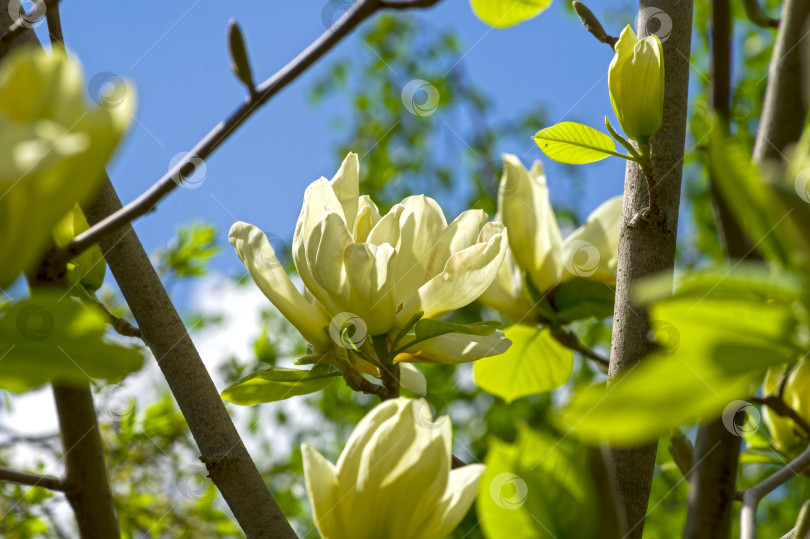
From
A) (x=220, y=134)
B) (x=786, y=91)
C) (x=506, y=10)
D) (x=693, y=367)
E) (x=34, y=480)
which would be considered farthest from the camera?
(x=786, y=91)

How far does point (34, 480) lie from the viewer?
20.2 inches

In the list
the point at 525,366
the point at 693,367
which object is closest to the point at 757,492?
the point at 525,366

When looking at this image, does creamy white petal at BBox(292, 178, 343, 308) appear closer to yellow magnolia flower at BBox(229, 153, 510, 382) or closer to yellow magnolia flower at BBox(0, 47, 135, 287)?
yellow magnolia flower at BBox(229, 153, 510, 382)

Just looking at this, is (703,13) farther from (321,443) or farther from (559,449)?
(321,443)

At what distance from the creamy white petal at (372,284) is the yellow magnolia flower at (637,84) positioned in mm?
192

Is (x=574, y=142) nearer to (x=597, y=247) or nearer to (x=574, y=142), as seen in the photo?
(x=574, y=142)

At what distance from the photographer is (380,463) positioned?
1.33 ft

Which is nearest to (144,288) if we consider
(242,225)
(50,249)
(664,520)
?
(242,225)

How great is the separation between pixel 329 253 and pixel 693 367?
0.34 meters

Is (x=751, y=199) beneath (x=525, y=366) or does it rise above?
beneath

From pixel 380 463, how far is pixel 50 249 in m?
0.19

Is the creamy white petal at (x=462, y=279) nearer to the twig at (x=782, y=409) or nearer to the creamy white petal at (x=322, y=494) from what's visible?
the creamy white petal at (x=322, y=494)

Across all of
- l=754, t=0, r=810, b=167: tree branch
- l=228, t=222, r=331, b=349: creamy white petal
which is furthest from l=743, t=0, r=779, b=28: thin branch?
l=228, t=222, r=331, b=349: creamy white petal

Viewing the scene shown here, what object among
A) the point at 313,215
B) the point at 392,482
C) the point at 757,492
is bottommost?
the point at 757,492
